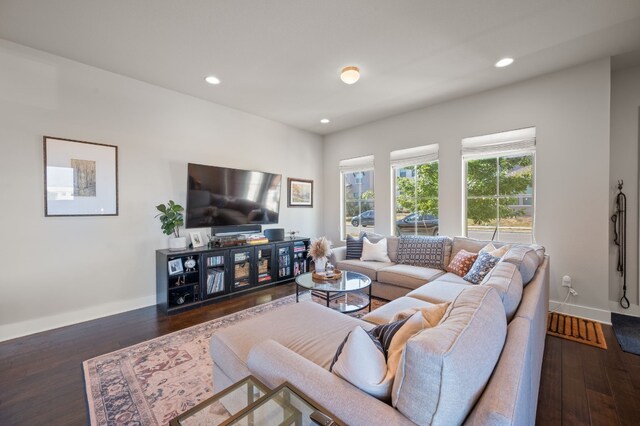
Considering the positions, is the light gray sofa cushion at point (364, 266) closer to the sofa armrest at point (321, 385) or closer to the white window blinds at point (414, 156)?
the white window blinds at point (414, 156)

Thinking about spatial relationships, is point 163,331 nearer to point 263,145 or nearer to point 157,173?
point 157,173

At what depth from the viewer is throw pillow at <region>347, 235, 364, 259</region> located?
4.07 metres

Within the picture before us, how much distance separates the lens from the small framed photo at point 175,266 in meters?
3.17

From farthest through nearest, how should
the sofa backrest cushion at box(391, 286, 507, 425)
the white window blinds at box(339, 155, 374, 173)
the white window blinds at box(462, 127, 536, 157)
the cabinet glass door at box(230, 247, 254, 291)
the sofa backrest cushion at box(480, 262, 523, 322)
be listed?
the white window blinds at box(339, 155, 374, 173) → the cabinet glass door at box(230, 247, 254, 291) → the white window blinds at box(462, 127, 536, 157) → the sofa backrest cushion at box(480, 262, 523, 322) → the sofa backrest cushion at box(391, 286, 507, 425)

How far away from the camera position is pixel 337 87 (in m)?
3.47

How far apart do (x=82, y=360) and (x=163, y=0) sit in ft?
9.48

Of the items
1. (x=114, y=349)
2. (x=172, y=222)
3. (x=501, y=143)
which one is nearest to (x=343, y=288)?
(x=114, y=349)

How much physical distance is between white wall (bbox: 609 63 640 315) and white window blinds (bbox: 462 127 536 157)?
887 mm

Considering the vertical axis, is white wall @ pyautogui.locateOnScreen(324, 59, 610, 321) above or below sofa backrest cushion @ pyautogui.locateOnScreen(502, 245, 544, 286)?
above

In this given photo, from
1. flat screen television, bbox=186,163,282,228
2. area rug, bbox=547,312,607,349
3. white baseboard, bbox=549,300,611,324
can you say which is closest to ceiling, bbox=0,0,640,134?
flat screen television, bbox=186,163,282,228

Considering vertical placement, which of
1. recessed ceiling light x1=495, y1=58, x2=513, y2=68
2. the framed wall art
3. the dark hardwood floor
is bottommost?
the dark hardwood floor

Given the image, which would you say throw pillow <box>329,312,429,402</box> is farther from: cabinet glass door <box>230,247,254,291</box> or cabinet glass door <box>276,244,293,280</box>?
cabinet glass door <box>276,244,293,280</box>

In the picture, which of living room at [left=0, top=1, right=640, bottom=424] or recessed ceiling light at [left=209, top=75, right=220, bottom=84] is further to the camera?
recessed ceiling light at [left=209, top=75, right=220, bottom=84]

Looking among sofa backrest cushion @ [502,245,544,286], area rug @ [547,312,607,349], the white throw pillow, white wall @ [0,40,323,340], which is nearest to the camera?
sofa backrest cushion @ [502,245,544,286]
